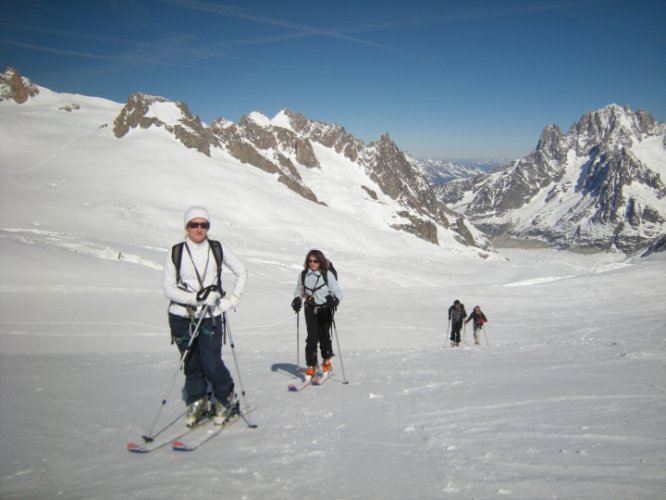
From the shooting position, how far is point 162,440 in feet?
18.4

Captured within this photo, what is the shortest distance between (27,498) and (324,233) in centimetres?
5958

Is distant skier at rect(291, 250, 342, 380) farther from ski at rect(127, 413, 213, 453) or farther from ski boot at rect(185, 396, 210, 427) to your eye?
ski at rect(127, 413, 213, 453)

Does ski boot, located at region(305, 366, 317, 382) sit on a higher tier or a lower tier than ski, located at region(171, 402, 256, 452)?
higher

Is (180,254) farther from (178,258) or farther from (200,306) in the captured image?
(200,306)

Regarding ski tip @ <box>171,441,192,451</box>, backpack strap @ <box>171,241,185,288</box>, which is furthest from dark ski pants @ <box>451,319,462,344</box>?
ski tip @ <box>171,441,192,451</box>

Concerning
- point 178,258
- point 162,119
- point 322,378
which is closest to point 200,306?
point 178,258

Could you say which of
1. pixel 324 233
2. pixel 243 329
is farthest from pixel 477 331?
pixel 324 233

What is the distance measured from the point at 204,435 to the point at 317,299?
328 centimetres

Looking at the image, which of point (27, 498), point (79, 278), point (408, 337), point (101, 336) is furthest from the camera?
point (408, 337)

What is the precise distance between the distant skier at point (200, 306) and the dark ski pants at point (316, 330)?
248 centimetres

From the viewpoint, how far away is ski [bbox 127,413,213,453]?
17.0 ft

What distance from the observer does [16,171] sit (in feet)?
176

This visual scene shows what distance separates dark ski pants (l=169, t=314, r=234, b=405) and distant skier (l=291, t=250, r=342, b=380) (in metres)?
2.37

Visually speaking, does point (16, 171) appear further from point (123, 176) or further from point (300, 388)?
point (300, 388)
